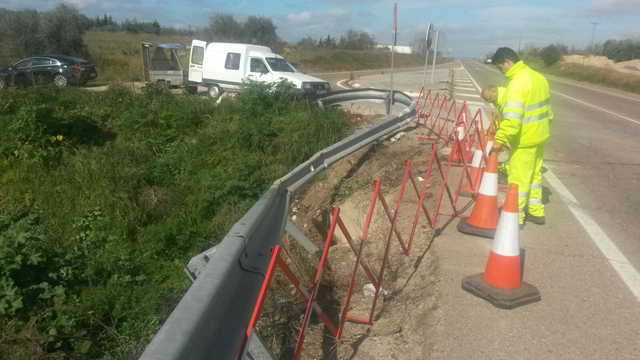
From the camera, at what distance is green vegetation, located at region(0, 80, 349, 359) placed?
513 cm

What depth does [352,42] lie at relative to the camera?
7756cm

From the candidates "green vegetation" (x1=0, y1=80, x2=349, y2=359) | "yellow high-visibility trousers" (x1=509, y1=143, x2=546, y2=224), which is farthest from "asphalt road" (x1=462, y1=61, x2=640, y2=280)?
"green vegetation" (x1=0, y1=80, x2=349, y2=359)

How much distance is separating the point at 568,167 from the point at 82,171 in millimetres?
8248

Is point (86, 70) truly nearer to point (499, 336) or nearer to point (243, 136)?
point (243, 136)

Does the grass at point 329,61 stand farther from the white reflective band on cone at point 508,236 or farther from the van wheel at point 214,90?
the white reflective band on cone at point 508,236

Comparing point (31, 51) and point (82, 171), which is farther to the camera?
point (31, 51)

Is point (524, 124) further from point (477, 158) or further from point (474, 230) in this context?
point (477, 158)

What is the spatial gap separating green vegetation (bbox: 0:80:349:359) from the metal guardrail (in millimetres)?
2471

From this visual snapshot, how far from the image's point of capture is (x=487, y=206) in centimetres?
489

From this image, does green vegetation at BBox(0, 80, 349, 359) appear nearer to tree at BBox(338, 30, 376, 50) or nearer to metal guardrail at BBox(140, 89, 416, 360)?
metal guardrail at BBox(140, 89, 416, 360)

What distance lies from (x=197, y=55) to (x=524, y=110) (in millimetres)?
Result: 16645

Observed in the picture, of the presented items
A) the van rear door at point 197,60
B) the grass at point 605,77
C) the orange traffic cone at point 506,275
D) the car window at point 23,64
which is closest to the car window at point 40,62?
the car window at point 23,64

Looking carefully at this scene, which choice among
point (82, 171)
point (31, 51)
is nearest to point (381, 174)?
point (82, 171)

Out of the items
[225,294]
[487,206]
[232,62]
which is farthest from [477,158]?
[232,62]
